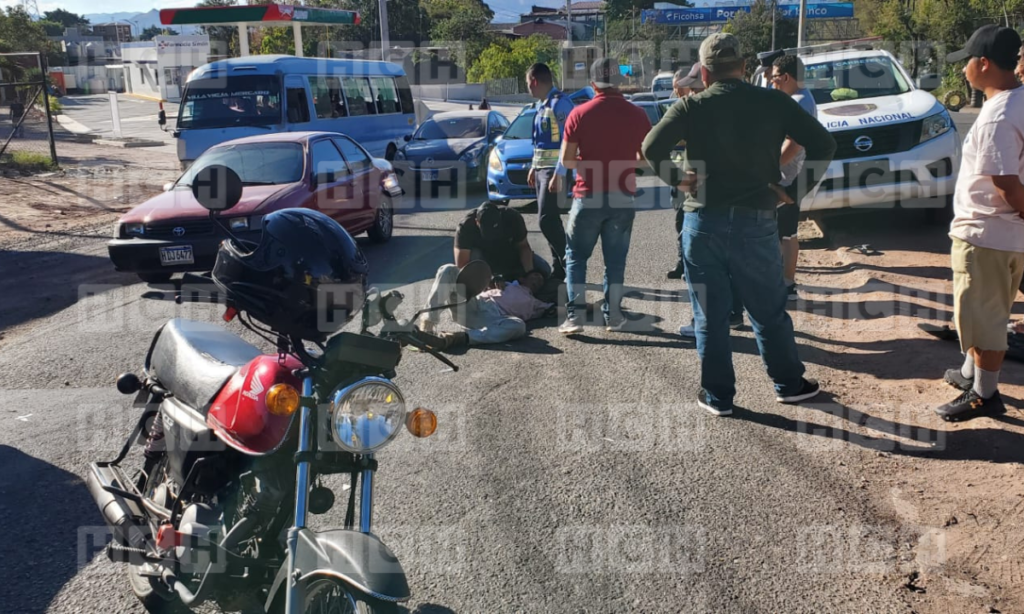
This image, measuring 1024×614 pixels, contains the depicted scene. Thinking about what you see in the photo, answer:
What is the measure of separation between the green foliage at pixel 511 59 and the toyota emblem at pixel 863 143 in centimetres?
3972

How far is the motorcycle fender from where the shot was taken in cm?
261

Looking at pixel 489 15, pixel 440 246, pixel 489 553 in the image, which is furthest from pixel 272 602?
pixel 489 15

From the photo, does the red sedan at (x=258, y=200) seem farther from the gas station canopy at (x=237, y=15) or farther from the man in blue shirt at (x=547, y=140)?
the gas station canopy at (x=237, y=15)

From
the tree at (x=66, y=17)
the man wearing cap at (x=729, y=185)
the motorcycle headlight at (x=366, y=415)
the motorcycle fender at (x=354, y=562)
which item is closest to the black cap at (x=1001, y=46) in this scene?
the man wearing cap at (x=729, y=185)

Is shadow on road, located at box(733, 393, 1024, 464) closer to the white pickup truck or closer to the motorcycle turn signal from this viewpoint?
the motorcycle turn signal

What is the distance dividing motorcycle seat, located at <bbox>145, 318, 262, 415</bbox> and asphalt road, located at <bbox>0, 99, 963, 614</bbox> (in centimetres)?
94

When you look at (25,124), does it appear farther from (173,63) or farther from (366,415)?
(366,415)

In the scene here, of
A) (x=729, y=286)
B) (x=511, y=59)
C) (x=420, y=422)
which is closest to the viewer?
(x=420, y=422)

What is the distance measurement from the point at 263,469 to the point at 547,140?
5.72m

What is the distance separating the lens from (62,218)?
1431cm

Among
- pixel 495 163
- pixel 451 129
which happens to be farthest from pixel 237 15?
pixel 495 163

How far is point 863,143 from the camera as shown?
1009 centimetres

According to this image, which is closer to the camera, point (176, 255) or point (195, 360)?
point (195, 360)

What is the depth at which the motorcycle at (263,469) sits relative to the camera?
8.89 ft
